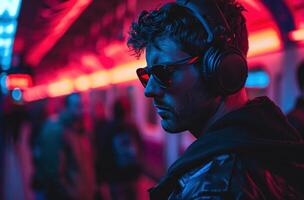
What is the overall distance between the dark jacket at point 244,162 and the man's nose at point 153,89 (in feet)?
0.67

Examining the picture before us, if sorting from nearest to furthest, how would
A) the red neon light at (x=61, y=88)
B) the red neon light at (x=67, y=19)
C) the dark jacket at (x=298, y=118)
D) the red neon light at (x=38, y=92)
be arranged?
the dark jacket at (x=298, y=118)
the red neon light at (x=67, y=19)
the red neon light at (x=61, y=88)
the red neon light at (x=38, y=92)

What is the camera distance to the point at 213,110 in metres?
1.32

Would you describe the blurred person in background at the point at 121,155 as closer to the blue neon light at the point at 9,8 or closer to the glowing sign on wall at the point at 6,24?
the glowing sign on wall at the point at 6,24

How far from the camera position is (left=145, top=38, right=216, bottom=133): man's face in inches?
51.8

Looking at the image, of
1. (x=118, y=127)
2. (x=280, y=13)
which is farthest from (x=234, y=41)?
(x=118, y=127)

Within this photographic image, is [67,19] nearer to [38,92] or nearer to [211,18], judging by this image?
[211,18]

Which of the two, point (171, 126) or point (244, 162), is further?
point (171, 126)

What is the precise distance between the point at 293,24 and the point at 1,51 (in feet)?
8.36

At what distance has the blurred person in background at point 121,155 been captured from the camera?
15.6 ft

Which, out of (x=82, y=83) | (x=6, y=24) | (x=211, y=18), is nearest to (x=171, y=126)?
(x=211, y=18)

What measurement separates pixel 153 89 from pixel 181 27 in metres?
0.21

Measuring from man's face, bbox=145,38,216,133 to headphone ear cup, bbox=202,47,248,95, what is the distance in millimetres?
32

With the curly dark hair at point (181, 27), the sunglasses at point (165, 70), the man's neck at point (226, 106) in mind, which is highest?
the curly dark hair at point (181, 27)

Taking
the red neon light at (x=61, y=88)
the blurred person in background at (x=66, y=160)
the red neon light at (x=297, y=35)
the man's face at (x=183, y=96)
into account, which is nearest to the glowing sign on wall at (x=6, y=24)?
the blurred person in background at (x=66, y=160)
